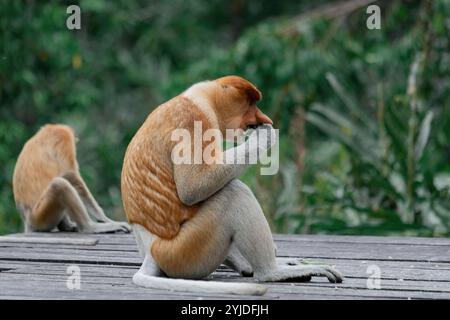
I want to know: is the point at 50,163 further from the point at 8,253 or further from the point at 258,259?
the point at 258,259

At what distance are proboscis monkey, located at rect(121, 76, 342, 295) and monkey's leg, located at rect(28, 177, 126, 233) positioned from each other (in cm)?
185

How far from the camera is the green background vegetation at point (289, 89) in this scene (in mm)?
5352

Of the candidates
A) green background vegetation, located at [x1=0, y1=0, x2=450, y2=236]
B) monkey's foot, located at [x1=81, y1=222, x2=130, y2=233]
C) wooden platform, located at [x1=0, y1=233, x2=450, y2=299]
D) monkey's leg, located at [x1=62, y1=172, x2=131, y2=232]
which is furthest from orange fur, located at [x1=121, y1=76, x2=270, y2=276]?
green background vegetation, located at [x1=0, y1=0, x2=450, y2=236]

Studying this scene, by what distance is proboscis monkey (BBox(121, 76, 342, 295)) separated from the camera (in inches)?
105

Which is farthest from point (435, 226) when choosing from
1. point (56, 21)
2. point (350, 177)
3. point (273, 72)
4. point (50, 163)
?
point (56, 21)

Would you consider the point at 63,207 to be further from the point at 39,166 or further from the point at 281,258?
the point at 281,258

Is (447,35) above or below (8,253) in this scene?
above

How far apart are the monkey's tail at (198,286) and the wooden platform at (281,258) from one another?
22 mm

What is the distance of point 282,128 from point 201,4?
525 cm

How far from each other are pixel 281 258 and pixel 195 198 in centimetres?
74

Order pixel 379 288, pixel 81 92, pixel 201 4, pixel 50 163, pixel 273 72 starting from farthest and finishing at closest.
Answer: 1. pixel 201 4
2. pixel 81 92
3. pixel 273 72
4. pixel 50 163
5. pixel 379 288

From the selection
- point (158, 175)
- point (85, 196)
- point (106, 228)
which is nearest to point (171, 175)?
point (158, 175)

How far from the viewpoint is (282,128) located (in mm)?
7797

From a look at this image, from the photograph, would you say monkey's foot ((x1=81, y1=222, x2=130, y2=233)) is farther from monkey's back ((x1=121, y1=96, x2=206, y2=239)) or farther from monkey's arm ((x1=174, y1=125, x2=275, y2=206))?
monkey's arm ((x1=174, y1=125, x2=275, y2=206))
